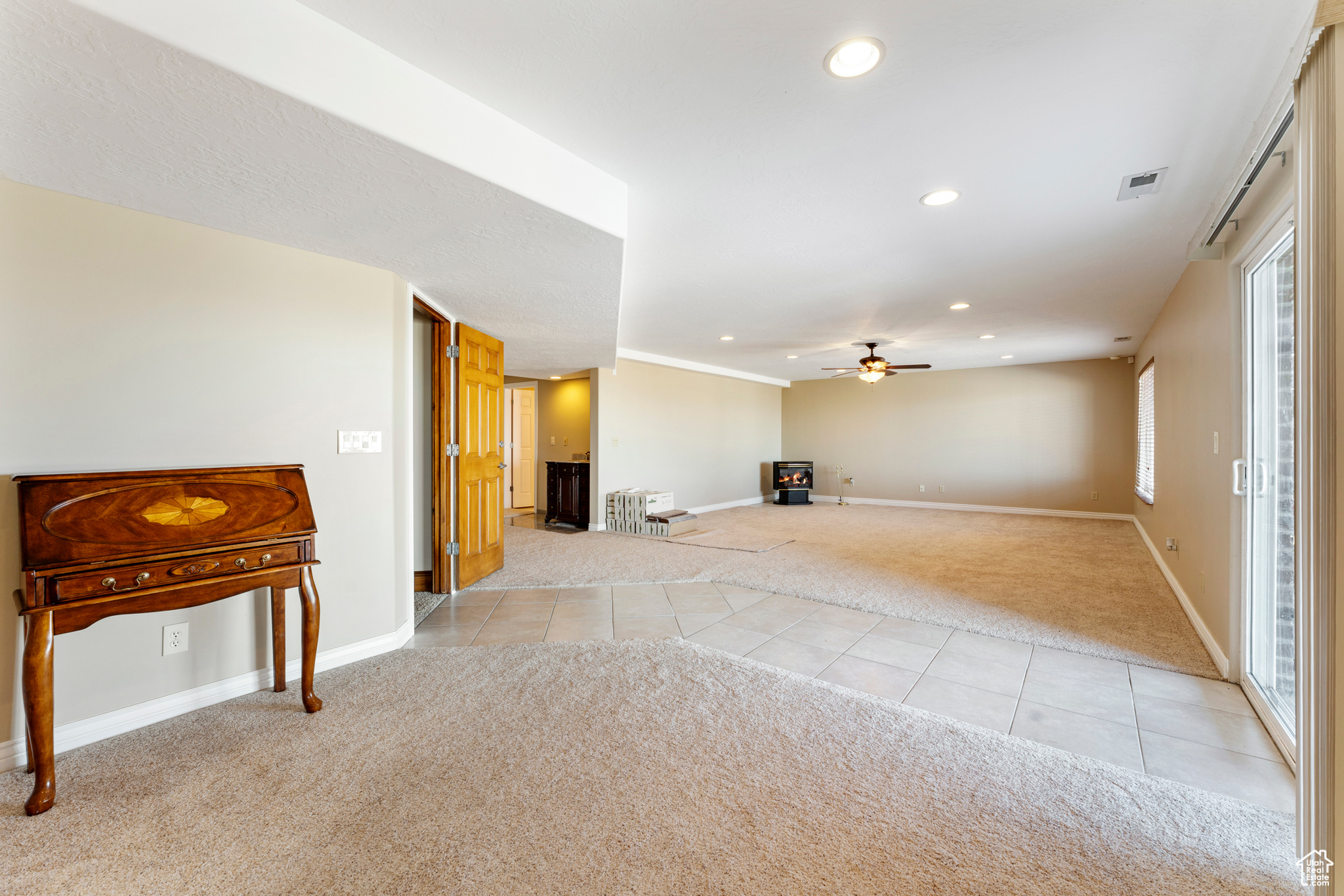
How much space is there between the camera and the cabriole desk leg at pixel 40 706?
1.70m

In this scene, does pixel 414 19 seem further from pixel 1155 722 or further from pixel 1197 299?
pixel 1197 299

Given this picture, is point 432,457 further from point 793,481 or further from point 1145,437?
point 1145,437

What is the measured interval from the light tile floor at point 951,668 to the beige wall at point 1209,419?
64 cm

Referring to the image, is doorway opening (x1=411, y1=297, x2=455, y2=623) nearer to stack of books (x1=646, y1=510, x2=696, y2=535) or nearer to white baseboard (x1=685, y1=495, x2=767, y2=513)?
stack of books (x1=646, y1=510, x2=696, y2=535)

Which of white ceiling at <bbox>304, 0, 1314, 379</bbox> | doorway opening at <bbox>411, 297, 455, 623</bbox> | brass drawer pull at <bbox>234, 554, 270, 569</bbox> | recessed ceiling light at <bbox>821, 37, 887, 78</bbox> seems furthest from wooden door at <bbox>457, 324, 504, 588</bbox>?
recessed ceiling light at <bbox>821, 37, 887, 78</bbox>

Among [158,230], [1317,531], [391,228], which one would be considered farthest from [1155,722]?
[158,230]

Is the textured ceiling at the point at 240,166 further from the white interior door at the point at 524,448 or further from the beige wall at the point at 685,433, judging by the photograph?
the white interior door at the point at 524,448

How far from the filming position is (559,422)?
8.34 m

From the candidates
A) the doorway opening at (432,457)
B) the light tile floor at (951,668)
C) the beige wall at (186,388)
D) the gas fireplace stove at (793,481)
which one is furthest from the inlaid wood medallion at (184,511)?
the gas fireplace stove at (793,481)

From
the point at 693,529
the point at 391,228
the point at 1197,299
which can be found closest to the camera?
the point at 391,228

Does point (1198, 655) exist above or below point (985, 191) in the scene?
below

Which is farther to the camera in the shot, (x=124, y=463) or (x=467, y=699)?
(x=467, y=699)

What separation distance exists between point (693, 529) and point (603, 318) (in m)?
3.60

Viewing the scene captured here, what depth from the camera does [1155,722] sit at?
223cm
